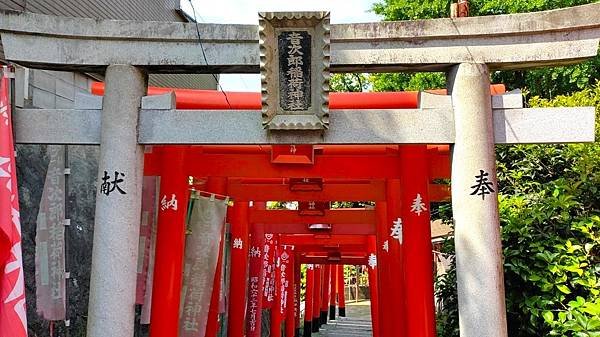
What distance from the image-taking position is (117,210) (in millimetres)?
5520

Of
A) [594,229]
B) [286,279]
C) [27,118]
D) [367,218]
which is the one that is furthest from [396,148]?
[286,279]

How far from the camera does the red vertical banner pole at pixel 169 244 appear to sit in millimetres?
7219

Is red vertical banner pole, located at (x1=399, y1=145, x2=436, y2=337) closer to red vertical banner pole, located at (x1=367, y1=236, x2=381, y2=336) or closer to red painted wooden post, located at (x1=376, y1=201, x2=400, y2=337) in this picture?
red painted wooden post, located at (x1=376, y1=201, x2=400, y2=337)

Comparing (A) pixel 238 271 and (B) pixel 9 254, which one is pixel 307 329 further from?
(B) pixel 9 254

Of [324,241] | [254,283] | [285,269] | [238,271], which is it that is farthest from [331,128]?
[285,269]

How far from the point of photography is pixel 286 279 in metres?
20.2

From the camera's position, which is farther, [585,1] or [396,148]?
[585,1]

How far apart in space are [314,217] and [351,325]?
61.9 feet

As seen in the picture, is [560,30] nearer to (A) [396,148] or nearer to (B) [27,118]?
(A) [396,148]

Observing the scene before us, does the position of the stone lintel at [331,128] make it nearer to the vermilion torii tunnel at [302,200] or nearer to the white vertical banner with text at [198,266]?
the vermilion torii tunnel at [302,200]

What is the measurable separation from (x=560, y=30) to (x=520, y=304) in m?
3.06

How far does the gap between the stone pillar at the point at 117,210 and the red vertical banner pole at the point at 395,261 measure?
4973 millimetres

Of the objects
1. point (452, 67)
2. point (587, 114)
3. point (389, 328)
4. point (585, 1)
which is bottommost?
point (389, 328)

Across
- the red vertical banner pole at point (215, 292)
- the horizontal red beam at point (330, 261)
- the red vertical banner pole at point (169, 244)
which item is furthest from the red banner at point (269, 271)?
the horizontal red beam at point (330, 261)
